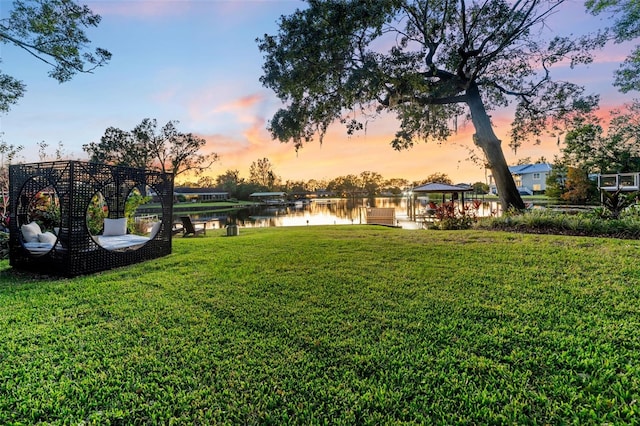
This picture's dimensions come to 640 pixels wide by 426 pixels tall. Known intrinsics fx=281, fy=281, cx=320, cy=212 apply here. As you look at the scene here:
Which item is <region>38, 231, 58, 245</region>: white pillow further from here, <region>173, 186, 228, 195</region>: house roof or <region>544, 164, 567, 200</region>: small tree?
<region>173, 186, 228, 195</region>: house roof

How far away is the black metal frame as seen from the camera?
492 centimetres

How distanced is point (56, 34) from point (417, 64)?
10.2 metres

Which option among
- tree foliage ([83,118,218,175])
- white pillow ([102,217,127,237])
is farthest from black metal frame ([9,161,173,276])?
tree foliage ([83,118,218,175])

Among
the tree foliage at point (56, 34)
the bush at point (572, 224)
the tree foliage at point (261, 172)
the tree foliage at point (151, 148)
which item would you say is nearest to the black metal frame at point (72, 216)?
the tree foliage at point (56, 34)

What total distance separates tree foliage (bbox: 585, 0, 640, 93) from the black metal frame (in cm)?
1466

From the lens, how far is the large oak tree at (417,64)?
Answer: 28.4ft

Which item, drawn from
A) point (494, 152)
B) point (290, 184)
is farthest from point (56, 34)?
point (290, 184)

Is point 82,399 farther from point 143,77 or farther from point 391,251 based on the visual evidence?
point 143,77

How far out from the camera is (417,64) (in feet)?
31.3

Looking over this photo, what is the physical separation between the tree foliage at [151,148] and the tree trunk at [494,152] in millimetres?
33674

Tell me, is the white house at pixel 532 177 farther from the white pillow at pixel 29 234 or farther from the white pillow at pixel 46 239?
the white pillow at pixel 29 234

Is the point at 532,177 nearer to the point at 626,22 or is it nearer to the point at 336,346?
the point at 626,22

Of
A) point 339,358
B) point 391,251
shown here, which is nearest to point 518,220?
point 391,251

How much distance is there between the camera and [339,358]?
2.25 meters
